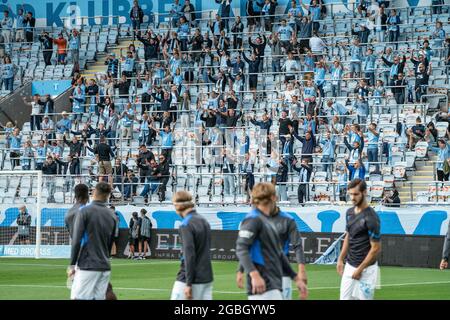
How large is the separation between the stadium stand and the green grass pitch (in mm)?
5071

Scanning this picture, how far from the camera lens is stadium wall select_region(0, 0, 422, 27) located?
1945 inches

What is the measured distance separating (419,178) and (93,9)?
22451 millimetres

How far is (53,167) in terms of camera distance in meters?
40.6

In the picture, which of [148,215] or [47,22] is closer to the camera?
[148,215]

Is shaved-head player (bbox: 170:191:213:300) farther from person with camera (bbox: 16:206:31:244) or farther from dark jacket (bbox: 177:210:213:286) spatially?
person with camera (bbox: 16:206:31:244)

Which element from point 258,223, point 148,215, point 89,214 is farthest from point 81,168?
point 258,223

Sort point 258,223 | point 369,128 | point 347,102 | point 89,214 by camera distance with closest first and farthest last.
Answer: point 258,223
point 89,214
point 369,128
point 347,102

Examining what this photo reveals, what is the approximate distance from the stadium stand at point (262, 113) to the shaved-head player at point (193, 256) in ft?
71.1

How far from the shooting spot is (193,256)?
40.2 ft

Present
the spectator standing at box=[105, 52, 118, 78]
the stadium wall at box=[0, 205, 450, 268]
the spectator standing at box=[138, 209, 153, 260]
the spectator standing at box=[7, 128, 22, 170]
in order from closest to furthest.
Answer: the stadium wall at box=[0, 205, 450, 268]
the spectator standing at box=[138, 209, 153, 260]
the spectator standing at box=[7, 128, 22, 170]
the spectator standing at box=[105, 52, 118, 78]

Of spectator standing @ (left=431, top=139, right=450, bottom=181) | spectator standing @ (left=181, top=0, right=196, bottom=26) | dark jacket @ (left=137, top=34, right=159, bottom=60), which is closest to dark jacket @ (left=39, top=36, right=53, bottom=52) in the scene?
dark jacket @ (left=137, top=34, right=159, bottom=60)

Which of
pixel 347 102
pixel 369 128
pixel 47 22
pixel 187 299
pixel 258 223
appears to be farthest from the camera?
pixel 47 22
